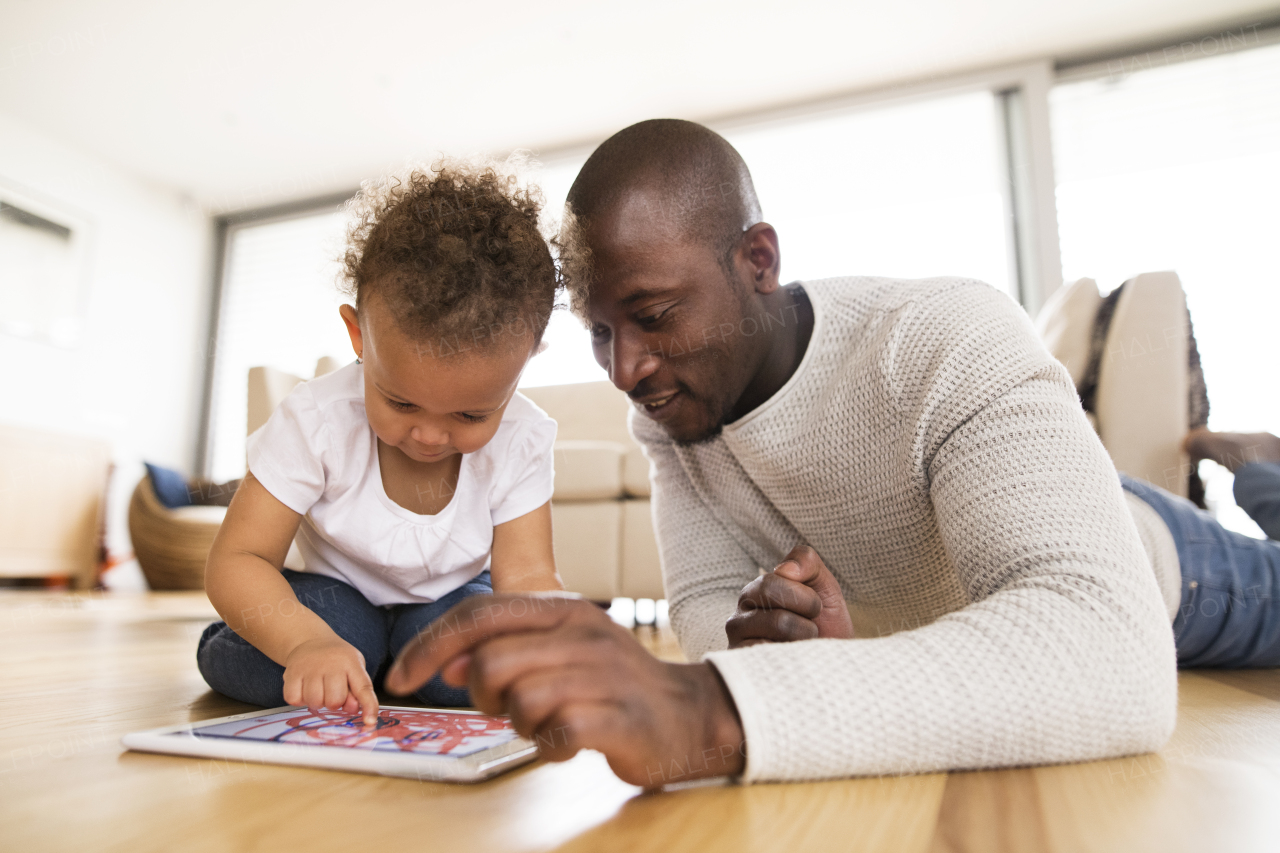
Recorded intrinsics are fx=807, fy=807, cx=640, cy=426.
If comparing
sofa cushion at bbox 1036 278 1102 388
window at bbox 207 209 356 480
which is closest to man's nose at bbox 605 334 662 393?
sofa cushion at bbox 1036 278 1102 388

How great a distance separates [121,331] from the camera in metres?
4.87

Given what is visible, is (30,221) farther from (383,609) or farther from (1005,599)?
(1005,599)

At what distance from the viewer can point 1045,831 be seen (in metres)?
0.47

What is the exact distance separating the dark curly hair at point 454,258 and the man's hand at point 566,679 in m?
0.48

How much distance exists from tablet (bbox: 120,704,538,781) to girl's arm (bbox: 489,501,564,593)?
0.28 metres

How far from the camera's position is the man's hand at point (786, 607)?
29.5 inches

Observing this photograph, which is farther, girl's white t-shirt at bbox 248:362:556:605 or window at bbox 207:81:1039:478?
window at bbox 207:81:1039:478

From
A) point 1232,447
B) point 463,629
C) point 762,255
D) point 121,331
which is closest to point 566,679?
point 463,629

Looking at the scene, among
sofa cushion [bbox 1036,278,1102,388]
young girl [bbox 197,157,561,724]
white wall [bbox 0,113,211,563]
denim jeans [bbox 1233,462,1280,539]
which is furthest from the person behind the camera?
white wall [bbox 0,113,211,563]

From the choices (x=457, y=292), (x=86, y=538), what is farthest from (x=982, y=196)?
(x=86, y=538)

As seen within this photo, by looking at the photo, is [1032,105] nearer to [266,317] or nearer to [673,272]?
[673,272]

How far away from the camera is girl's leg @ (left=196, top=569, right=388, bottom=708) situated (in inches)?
36.8

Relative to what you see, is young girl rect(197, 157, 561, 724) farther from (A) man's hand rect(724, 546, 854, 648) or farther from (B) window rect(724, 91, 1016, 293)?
(B) window rect(724, 91, 1016, 293)

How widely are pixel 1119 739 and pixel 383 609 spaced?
0.92 m
